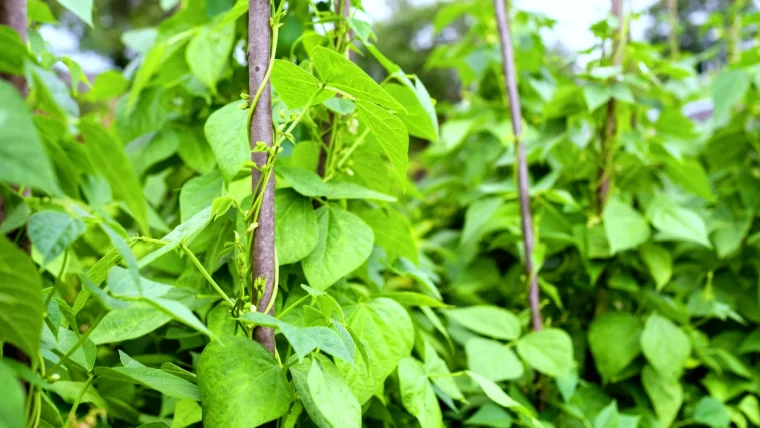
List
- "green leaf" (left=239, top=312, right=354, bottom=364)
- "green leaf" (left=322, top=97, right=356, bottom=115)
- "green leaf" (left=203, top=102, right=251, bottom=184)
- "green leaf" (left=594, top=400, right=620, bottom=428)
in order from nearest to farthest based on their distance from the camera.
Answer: "green leaf" (left=239, top=312, right=354, bottom=364)
"green leaf" (left=203, top=102, right=251, bottom=184)
"green leaf" (left=322, top=97, right=356, bottom=115)
"green leaf" (left=594, top=400, right=620, bottom=428)

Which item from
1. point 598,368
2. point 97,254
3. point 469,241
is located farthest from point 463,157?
point 97,254

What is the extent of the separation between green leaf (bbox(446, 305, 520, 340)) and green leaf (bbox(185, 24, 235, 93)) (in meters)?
0.52

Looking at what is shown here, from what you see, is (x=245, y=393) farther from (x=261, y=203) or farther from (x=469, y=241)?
(x=469, y=241)

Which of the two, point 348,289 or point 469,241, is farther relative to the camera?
point 469,241

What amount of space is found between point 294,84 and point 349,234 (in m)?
0.19

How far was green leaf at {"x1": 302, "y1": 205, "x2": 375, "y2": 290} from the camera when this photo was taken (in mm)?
681

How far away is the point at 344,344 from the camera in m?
0.53

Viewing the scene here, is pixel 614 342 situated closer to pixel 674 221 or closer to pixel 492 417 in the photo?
pixel 674 221

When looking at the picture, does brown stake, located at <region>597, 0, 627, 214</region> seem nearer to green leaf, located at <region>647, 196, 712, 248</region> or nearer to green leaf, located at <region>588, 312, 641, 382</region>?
green leaf, located at <region>647, 196, 712, 248</region>

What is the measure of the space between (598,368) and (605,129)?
467mm

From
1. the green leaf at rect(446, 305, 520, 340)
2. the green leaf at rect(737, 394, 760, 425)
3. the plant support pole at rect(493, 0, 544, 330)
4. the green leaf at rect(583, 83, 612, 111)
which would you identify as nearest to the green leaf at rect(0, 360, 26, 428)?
the green leaf at rect(446, 305, 520, 340)

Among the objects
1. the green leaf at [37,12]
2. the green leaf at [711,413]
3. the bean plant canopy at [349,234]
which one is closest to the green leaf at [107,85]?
the bean plant canopy at [349,234]

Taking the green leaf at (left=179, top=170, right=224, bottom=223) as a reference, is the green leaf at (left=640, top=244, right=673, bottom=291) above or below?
below

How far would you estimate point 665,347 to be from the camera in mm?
1144
